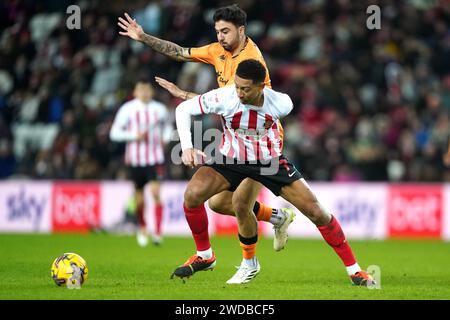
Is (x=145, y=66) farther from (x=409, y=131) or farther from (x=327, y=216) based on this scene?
(x=327, y=216)

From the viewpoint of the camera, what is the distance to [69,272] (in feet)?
24.4

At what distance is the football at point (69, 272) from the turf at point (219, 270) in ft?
0.34

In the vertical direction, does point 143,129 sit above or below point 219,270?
above

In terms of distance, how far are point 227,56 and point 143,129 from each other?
5608 millimetres

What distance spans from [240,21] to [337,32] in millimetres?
10840

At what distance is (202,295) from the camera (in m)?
7.07

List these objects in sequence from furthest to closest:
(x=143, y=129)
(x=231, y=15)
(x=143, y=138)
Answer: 1. (x=143, y=129)
2. (x=143, y=138)
3. (x=231, y=15)

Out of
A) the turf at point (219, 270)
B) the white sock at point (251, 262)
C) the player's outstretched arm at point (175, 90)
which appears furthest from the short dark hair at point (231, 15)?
the turf at point (219, 270)

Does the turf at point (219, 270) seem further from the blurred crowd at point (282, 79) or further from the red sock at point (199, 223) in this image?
the blurred crowd at point (282, 79)

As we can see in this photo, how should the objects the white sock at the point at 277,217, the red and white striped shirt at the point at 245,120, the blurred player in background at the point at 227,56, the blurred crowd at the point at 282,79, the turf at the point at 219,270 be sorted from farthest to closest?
the blurred crowd at the point at 282,79 < the white sock at the point at 277,217 < the blurred player in background at the point at 227,56 < the red and white striped shirt at the point at 245,120 < the turf at the point at 219,270

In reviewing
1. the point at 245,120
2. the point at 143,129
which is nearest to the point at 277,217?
the point at 245,120

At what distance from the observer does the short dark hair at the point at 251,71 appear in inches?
292

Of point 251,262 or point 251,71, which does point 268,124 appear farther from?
point 251,262

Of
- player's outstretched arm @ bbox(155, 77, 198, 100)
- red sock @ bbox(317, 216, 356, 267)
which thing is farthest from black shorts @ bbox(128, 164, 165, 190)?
red sock @ bbox(317, 216, 356, 267)
